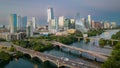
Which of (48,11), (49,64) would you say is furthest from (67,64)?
(48,11)

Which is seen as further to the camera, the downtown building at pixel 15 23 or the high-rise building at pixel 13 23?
the downtown building at pixel 15 23

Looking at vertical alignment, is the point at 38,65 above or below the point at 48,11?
below

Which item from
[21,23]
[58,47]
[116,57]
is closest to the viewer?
[116,57]

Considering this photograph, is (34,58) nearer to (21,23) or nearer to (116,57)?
(116,57)

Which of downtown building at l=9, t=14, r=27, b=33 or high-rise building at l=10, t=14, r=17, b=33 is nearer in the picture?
high-rise building at l=10, t=14, r=17, b=33

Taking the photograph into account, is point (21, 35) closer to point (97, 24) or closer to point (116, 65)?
point (116, 65)

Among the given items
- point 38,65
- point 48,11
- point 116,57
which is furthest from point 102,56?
point 48,11

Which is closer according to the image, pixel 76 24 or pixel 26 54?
pixel 26 54

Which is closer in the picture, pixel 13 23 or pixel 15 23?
pixel 13 23

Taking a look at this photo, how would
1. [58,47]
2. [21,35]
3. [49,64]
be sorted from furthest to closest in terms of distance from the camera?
[21,35] < [58,47] < [49,64]
